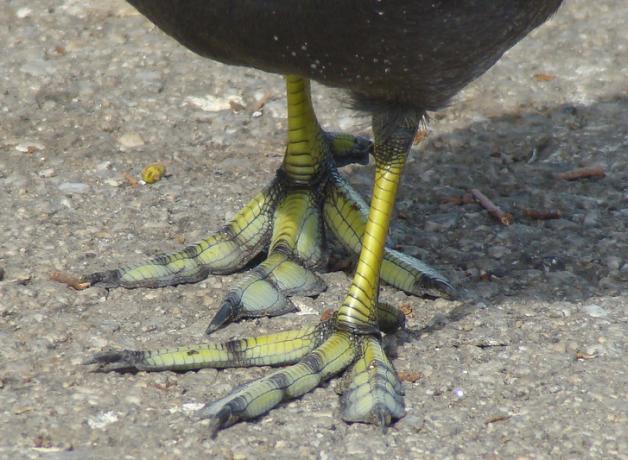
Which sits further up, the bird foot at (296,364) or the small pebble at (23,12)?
the small pebble at (23,12)

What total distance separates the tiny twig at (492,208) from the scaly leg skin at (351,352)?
3.63 ft

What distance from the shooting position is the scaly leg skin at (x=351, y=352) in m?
3.90

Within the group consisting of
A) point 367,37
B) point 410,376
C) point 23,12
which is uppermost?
point 367,37

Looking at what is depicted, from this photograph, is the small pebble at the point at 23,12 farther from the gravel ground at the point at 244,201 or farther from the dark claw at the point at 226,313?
the dark claw at the point at 226,313

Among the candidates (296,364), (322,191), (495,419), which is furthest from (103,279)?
(495,419)

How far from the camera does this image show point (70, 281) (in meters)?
4.57

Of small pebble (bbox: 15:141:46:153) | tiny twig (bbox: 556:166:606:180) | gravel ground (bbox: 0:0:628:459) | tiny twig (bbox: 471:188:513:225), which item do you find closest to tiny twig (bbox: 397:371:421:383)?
gravel ground (bbox: 0:0:628:459)

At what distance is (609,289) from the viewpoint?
4.76m

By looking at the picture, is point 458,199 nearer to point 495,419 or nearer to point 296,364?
point 296,364

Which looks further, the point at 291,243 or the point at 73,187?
the point at 73,187

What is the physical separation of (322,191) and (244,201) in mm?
482

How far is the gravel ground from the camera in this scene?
12.3ft

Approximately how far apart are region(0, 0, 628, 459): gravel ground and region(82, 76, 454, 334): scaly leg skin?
78 millimetres

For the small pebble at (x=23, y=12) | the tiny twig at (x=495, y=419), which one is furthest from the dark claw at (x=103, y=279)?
the small pebble at (x=23, y=12)
